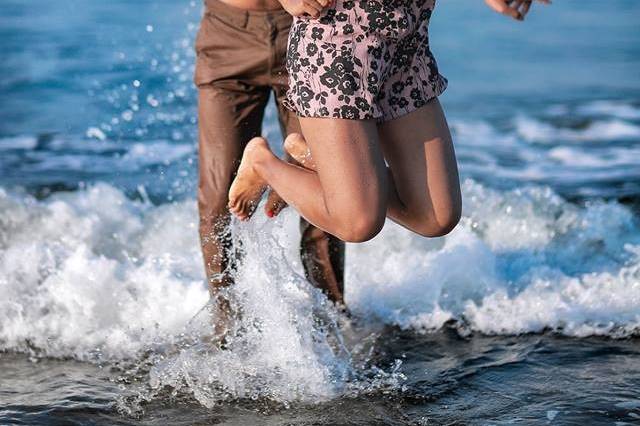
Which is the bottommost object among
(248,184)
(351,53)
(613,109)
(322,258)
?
(322,258)

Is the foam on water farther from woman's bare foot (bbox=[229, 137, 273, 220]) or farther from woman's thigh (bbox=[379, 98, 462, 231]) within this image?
woman's thigh (bbox=[379, 98, 462, 231])

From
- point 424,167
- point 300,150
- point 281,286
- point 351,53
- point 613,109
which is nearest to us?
point 351,53

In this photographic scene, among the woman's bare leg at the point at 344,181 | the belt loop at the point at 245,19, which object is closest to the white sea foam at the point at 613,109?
the belt loop at the point at 245,19

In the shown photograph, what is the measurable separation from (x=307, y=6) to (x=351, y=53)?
22 cm

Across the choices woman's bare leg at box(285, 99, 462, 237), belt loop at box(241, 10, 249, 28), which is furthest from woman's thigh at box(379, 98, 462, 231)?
belt loop at box(241, 10, 249, 28)

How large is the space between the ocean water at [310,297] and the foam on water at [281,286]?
12 millimetres

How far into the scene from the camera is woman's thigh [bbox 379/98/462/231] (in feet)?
14.3

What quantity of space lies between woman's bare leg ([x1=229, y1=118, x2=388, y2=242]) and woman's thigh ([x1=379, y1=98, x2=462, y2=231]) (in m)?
0.16

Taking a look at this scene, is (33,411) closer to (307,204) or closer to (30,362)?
(30,362)

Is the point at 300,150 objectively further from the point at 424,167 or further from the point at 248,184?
the point at 424,167

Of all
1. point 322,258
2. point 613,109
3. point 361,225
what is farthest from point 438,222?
point 613,109

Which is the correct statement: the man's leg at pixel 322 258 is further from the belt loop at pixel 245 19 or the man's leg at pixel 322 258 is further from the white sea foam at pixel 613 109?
the white sea foam at pixel 613 109

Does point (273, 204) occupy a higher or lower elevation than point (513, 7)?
lower

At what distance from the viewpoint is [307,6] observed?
4.05 meters
